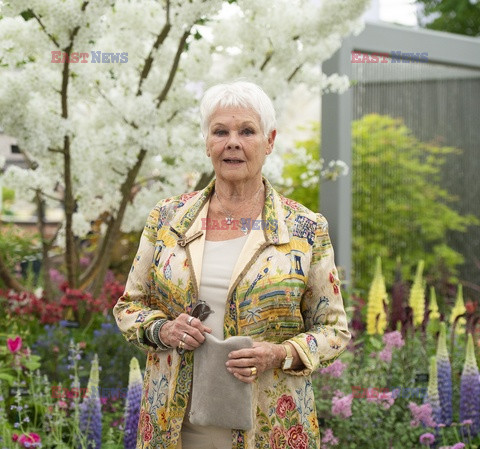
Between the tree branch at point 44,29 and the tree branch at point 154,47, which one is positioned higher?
the tree branch at point 154,47

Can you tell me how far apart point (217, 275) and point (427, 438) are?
198cm

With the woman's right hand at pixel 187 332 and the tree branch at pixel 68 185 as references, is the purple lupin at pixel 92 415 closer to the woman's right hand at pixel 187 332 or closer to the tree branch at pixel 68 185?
the woman's right hand at pixel 187 332

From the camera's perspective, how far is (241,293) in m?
2.06

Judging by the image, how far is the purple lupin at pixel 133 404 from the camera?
307 centimetres

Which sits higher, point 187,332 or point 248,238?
point 248,238

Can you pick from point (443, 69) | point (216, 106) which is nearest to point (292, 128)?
point (443, 69)

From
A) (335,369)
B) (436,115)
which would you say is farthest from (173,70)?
(436,115)

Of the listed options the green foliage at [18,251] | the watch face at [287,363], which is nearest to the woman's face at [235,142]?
the watch face at [287,363]

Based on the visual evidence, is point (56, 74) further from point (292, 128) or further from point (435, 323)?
point (292, 128)

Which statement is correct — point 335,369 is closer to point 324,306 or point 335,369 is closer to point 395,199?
point 324,306

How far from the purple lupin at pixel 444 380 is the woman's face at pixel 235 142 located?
2163 mm

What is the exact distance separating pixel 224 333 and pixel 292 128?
1057cm

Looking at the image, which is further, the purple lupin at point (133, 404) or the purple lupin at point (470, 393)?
the purple lupin at point (470, 393)

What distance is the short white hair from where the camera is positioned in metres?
2.09
